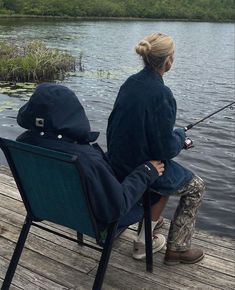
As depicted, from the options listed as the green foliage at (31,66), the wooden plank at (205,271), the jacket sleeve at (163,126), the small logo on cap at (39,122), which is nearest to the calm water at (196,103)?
the green foliage at (31,66)

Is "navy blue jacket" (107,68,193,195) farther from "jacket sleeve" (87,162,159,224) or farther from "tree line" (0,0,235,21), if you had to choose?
"tree line" (0,0,235,21)

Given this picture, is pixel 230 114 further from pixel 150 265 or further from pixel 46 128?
pixel 46 128

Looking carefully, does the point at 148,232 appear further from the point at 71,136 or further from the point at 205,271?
the point at 71,136

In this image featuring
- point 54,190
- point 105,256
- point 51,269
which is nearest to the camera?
point 54,190

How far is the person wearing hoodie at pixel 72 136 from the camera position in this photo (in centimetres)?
285

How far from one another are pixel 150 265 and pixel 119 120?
49.2 inches

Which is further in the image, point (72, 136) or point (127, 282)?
point (127, 282)

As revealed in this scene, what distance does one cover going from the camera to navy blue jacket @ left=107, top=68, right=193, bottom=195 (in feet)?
11.0

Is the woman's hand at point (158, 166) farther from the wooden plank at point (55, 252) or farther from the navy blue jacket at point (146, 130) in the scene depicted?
the wooden plank at point (55, 252)

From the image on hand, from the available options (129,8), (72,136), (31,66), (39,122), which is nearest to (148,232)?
(72,136)

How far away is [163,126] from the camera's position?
3.37 metres

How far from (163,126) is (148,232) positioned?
0.89 m

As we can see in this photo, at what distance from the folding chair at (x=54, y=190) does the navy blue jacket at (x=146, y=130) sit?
0.63 metres

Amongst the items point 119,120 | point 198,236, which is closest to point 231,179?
point 198,236
